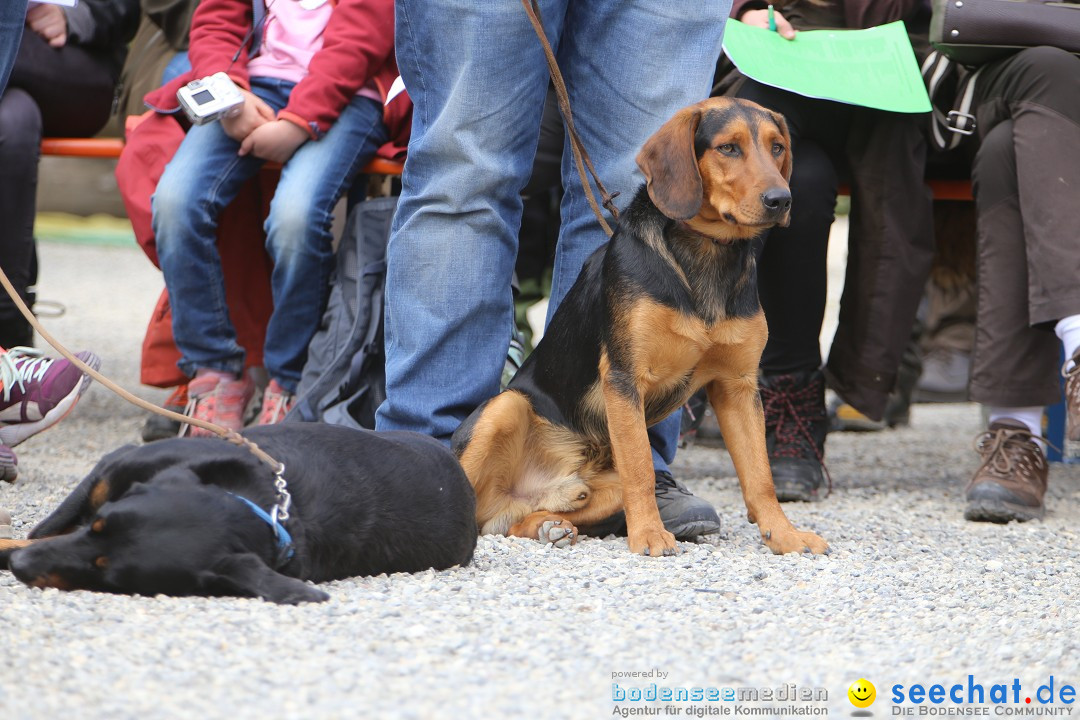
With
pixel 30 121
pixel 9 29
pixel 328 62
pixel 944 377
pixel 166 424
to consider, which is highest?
pixel 9 29

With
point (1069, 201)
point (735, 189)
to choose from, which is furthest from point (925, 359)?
point (735, 189)

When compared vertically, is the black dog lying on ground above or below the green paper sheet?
below

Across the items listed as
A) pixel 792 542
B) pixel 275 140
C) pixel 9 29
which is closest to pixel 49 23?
pixel 275 140

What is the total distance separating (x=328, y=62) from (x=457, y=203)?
1.26 m

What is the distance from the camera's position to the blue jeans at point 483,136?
320 cm

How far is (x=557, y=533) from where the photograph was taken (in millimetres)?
3098

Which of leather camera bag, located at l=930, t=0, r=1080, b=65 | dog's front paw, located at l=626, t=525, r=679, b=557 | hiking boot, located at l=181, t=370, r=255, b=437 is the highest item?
leather camera bag, located at l=930, t=0, r=1080, b=65

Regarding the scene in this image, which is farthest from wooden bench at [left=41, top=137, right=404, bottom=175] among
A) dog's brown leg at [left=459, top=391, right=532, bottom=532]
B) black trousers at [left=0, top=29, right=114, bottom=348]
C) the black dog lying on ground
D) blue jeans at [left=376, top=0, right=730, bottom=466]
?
the black dog lying on ground

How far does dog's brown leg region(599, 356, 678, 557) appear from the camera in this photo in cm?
299

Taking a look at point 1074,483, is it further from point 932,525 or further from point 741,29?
point 741,29

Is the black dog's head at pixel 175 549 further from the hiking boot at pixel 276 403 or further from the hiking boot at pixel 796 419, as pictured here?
the hiking boot at pixel 796 419

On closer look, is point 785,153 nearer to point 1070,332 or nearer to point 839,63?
point 839,63

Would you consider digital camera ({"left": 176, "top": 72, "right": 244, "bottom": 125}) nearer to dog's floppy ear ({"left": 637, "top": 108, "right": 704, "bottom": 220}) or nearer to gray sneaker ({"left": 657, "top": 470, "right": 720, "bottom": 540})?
dog's floppy ear ({"left": 637, "top": 108, "right": 704, "bottom": 220})

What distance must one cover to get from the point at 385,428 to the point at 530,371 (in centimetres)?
44
